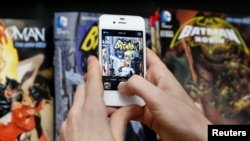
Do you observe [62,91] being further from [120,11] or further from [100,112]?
[100,112]

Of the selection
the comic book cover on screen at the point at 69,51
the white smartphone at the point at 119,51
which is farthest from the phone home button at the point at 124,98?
the comic book cover on screen at the point at 69,51

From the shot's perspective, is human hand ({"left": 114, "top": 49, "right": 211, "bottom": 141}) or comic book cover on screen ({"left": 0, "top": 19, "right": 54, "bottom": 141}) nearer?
human hand ({"left": 114, "top": 49, "right": 211, "bottom": 141})

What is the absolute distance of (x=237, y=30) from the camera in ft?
3.47

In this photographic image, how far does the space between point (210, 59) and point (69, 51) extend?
1.12 ft

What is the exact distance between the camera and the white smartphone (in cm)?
60

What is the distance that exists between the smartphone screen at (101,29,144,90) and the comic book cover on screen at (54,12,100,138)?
1.09 ft

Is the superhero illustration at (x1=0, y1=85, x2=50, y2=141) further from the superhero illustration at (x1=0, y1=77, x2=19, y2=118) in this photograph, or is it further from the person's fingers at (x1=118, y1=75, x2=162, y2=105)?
the person's fingers at (x1=118, y1=75, x2=162, y2=105)

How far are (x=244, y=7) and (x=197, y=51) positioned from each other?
22 centimetres

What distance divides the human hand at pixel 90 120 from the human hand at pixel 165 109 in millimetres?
45

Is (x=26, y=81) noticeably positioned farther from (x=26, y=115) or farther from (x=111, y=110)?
(x=111, y=110)

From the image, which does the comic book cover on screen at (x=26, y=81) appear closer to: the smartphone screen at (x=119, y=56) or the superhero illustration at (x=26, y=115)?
the superhero illustration at (x=26, y=115)

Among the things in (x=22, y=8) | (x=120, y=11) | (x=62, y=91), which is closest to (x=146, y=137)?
(x=62, y=91)

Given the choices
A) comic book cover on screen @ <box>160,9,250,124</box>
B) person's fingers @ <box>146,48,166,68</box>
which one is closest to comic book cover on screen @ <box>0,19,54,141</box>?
comic book cover on screen @ <box>160,9,250,124</box>

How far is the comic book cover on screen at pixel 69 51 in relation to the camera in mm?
931
